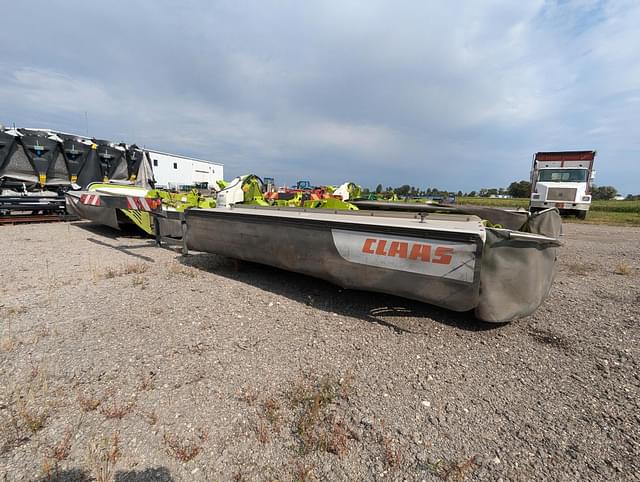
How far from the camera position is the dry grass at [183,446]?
1346 millimetres

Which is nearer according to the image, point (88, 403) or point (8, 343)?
point (88, 403)

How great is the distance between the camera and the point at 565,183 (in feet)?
42.2

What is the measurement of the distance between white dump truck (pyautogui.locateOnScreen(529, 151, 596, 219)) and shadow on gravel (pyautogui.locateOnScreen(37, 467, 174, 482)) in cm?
1496

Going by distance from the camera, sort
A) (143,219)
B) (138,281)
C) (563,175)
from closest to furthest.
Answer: (138,281)
(143,219)
(563,175)

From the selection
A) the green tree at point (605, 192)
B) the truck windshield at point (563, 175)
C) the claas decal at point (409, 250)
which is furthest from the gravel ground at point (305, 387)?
the green tree at point (605, 192)

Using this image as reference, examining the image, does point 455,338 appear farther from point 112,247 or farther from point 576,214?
point 576,214

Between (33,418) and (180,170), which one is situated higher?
(180,170)

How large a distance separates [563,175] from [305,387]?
52.9ft

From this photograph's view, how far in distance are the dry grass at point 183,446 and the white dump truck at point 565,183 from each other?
14.8 m

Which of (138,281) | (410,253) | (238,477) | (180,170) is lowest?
(238,477)

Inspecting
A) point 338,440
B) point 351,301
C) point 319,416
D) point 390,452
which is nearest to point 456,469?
point 390,452

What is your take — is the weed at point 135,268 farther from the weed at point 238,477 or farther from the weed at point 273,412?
the weed at point 238,477

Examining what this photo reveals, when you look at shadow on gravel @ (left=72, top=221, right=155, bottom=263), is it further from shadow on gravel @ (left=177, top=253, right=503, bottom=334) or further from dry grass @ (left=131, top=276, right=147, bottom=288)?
shadow on gravel @ (left=177, top=253, right=503, bottom=334)

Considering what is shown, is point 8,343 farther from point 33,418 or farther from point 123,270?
point 123,270
